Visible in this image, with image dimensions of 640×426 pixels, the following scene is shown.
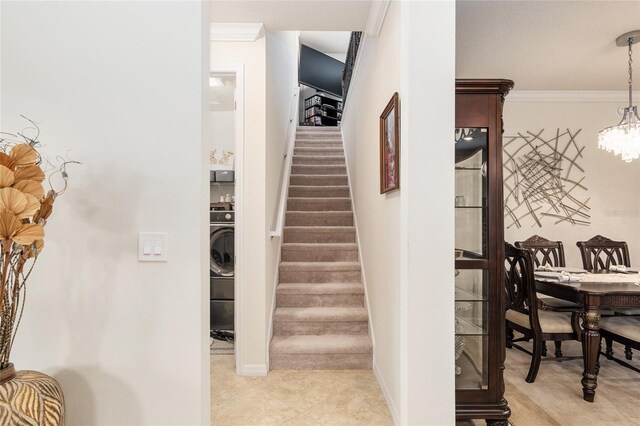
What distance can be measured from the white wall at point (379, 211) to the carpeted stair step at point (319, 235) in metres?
0.26

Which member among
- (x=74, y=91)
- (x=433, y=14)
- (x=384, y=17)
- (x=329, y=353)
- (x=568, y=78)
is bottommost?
(x=329, y=353)

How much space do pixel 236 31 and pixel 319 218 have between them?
2217 mm

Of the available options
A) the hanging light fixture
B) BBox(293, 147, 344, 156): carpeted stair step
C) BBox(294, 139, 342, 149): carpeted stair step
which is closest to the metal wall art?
the hanging light fixture

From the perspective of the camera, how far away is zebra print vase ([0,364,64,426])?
1034 mm

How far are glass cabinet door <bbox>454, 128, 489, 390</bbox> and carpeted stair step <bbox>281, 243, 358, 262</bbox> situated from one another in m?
1.70

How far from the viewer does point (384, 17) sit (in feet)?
7.73

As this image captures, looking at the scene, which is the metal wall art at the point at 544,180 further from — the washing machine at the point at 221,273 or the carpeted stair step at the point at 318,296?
the washing machine at the point at 221,273

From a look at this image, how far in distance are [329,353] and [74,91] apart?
2409 mm

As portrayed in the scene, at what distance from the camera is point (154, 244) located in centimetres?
142

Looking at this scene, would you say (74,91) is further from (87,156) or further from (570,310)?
(570,310)

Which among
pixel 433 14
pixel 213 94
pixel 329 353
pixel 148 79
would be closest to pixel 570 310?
pixel 329 353

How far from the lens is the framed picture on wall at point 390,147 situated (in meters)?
1.93

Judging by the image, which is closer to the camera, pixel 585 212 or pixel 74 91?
pixel 74 91

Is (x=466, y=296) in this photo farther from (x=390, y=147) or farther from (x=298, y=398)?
(x=298, y=398)
